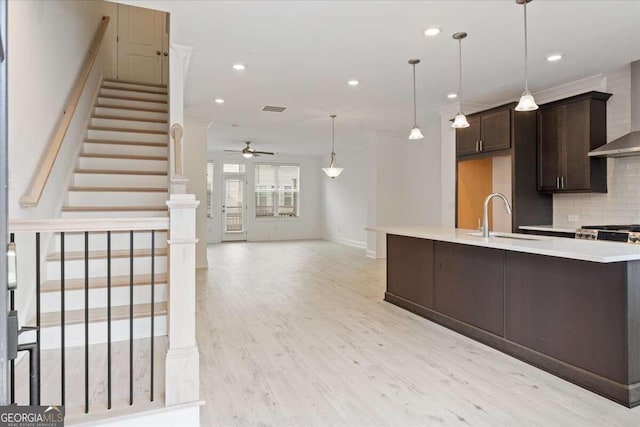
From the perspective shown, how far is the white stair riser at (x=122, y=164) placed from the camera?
4461 mm

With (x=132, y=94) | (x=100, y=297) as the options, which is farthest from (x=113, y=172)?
(x=132, y=94)

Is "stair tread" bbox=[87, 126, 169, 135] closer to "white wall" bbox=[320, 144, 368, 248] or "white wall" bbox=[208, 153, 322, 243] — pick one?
"white wall" bbox=[320, 144, 368, 248]

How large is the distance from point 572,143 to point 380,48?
2711 millimetres

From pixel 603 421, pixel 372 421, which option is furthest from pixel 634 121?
pixel 372 421

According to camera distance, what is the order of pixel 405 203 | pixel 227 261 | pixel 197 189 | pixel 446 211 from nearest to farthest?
pixel 446 211
pixel 197 189
pixel 227 261
pixel 405 203

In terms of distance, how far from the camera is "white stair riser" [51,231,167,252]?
3682 millimetres

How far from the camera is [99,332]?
10.5ft

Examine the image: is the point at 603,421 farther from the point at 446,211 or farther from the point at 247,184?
the point at 247,184

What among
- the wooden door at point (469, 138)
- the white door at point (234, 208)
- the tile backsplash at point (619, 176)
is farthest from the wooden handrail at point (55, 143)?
the white door at point (234, 208)

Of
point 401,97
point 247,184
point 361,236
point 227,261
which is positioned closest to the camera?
point 401,97

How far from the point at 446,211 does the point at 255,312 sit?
3492 millimetres

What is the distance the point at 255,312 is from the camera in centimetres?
428

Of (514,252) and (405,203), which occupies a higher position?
(405,203)

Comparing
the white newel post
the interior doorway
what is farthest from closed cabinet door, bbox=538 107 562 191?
the interior doorway
